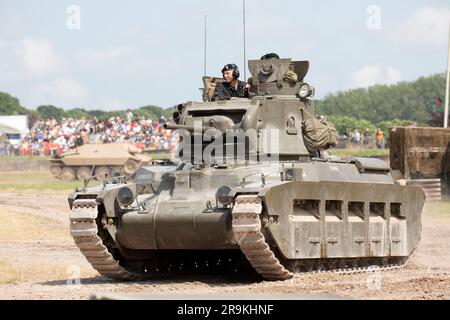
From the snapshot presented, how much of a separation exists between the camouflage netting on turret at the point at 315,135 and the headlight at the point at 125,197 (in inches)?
130

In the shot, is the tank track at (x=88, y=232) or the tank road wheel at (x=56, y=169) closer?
the tank track at (x=88, y=232)

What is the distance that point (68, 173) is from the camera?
56188 mm

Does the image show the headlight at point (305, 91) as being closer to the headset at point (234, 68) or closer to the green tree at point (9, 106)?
the headset at point (234, 68)

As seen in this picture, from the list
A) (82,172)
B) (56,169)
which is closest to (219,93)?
(56,169)

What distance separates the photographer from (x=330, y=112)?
142 meters

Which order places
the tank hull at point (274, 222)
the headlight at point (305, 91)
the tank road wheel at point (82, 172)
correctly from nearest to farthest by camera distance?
the tank hull at point (274, 222) < the headlight at point (305, 91) < the tank road wheel at point (82, 172)

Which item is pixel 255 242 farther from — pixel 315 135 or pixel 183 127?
pixel 315 135

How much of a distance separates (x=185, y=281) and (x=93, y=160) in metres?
39.0

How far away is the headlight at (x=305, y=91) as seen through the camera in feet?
64.6

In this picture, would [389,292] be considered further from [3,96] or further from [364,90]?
[364,90]

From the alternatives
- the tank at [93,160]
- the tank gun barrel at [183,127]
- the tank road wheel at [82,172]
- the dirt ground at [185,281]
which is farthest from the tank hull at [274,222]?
the tank road wheel at [82,172]

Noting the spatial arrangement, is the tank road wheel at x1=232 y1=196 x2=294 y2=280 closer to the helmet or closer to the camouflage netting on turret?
the camouflage netting on turret

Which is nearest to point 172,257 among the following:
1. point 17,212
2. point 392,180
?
point 392,180

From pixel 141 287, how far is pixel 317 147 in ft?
13.8
